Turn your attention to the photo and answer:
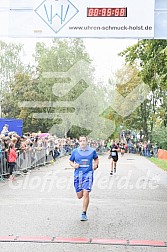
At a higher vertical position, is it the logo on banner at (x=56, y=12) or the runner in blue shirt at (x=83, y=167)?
the logo on banner at (x=56, y=12)

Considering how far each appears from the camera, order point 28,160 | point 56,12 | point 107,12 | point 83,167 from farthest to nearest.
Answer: point 28,160 < point 56,12 < point 107,12 < point 83,167

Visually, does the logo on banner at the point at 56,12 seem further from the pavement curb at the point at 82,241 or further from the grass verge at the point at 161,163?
the grass verge at the point at 161,163

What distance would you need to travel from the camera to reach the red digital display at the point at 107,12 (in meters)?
→ 12.3

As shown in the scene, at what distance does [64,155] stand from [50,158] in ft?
35.3

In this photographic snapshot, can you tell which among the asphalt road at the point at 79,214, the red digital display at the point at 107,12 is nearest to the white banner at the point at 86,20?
the red digital display at the point at 107,12

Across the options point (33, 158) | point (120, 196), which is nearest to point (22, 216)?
point (120, 196)

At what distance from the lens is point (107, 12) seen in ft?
40.6

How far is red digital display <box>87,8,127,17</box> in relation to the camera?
12344 millimetres

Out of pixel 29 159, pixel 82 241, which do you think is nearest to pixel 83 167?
pixel 82 241

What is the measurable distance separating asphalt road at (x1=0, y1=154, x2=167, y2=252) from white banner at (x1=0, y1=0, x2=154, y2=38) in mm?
3986

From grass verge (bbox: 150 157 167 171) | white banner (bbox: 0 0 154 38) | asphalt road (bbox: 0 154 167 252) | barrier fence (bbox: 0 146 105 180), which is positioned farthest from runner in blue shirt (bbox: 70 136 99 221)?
grass verge (bbox: 150 157 167 171)

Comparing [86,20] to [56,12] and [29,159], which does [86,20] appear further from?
[29,159]

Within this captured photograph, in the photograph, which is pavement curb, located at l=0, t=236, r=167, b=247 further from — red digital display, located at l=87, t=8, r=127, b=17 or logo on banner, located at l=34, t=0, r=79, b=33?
red digital display, located at l=87, t=8, r=127, b=17

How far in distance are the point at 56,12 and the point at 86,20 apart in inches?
30.2
